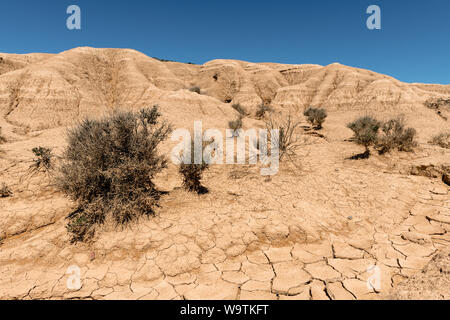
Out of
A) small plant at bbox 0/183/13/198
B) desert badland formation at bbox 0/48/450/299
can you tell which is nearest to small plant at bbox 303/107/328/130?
desert badland formation at bbox 0/48/450/299

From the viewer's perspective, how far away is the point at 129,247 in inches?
111

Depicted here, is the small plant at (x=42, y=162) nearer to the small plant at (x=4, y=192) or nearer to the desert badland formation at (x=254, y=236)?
the desert badland formation at (x=254, y=236)

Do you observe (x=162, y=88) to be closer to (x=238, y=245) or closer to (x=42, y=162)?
(x=42, y=162)

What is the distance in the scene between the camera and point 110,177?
320 centimetres

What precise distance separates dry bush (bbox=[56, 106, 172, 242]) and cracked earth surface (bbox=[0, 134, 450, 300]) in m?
0.24

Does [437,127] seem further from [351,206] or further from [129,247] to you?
[129,247]

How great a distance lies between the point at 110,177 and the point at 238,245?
2.28 meters

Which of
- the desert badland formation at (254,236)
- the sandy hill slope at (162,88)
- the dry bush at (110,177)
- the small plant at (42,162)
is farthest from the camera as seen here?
the sandy hill slope at (162,88)

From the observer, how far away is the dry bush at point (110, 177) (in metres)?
3.16

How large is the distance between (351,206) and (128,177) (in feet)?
13.8

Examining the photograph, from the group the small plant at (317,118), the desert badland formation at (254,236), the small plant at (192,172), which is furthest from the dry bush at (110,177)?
the small plant at (317,118)

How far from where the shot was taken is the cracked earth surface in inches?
89.3

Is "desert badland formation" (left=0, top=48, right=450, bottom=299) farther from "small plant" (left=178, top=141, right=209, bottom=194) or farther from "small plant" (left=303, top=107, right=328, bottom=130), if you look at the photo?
"small plant" (left=303, top=107, right=328, bottom=130)

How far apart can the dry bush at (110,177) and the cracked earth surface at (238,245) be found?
24cm
